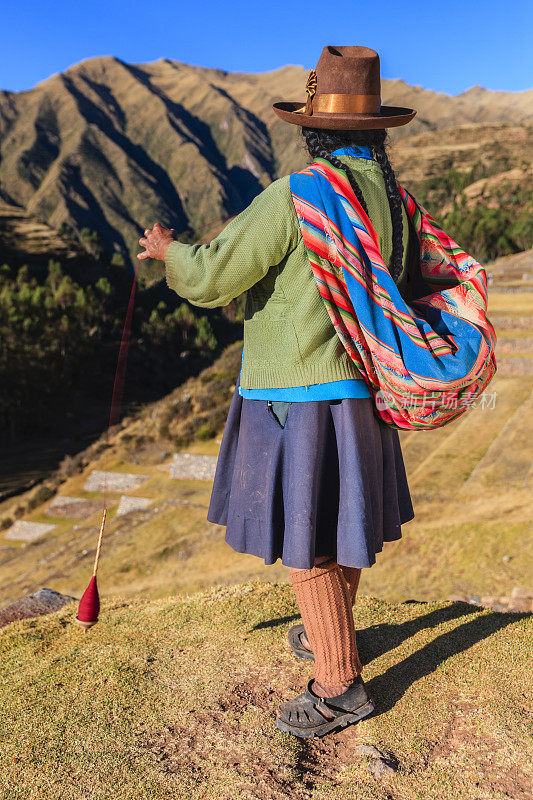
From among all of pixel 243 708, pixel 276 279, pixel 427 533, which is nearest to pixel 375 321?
pixel 276 279

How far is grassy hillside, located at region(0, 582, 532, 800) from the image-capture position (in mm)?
2189

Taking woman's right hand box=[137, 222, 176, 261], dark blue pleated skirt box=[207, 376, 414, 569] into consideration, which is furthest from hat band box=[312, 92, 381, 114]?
dark blue pleated skirt box=[207, 376, 414, 569]

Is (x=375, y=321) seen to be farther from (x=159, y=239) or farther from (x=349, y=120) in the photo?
(x=159, y=239)

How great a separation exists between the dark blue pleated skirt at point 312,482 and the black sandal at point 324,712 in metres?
0.57

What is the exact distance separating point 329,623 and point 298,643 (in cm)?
76

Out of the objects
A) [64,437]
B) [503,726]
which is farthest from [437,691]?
[64,437]

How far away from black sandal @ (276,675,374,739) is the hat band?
2.04m

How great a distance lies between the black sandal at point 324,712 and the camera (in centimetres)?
242

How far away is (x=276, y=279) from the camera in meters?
2.17

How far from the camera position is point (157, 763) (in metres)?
2.31

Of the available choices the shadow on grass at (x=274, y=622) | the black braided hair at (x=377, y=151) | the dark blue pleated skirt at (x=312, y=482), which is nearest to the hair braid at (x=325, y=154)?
the black braided hair at (x=377, y=151)

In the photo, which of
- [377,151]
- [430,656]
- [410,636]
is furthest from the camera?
[410,636]

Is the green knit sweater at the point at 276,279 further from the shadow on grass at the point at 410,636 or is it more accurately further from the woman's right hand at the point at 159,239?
the shadow on grass at the point at 410,636

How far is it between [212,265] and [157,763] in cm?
173
